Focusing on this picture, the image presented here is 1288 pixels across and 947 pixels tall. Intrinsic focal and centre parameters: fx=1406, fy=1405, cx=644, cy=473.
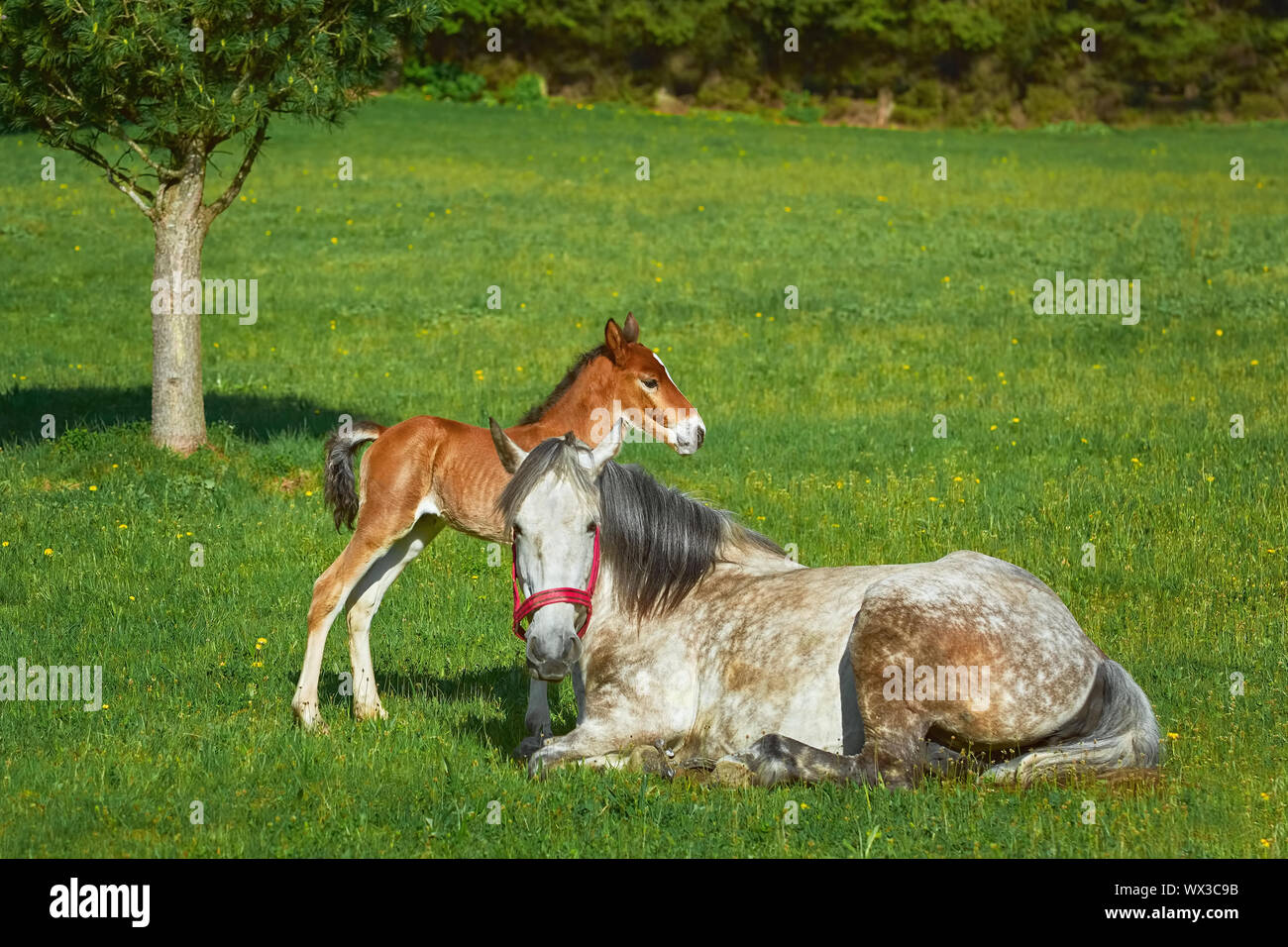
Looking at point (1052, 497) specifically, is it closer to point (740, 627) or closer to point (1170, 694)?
point (1170, 694)

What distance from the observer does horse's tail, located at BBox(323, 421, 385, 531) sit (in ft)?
29.2

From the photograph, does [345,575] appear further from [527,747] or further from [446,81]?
[446,81]

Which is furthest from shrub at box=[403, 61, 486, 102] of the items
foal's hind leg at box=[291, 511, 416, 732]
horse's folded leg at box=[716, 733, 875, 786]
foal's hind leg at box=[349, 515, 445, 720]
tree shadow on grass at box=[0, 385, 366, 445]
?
horse's folded leg at box=[716, 733, 875, 786]

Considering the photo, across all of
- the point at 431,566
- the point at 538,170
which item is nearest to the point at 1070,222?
the point at 538,170

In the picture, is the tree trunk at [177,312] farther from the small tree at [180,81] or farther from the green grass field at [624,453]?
the green grass field at [624,453]

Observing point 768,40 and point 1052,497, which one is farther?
point 768,40

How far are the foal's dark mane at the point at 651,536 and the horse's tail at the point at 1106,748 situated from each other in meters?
1.84

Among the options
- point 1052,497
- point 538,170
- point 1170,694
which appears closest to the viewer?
point 1170,694

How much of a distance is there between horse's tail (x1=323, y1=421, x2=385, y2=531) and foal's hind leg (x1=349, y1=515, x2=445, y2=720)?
343 millimetres

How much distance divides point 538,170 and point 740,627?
31070 millimetres

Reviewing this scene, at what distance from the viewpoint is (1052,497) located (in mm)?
13016

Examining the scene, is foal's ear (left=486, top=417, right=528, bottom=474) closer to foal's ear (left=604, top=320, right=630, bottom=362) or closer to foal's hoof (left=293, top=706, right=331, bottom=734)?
foal's hoof (left=293, top=706, right=331, bottom=734)

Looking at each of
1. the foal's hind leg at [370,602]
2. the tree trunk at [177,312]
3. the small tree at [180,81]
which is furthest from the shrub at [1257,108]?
the foal's hind leg at [370,602]

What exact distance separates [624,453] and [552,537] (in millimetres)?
8823
